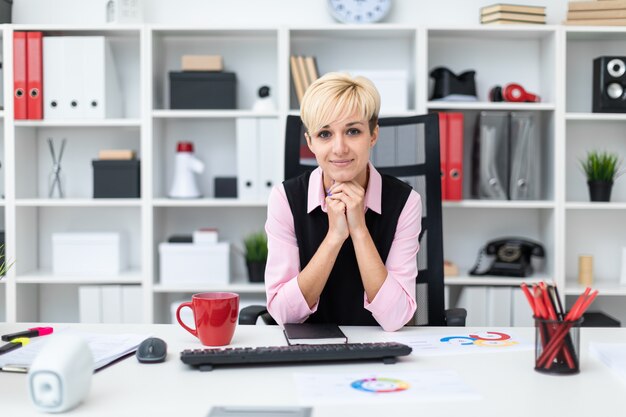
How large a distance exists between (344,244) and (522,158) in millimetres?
1676

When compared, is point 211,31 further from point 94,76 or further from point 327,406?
point 327,406

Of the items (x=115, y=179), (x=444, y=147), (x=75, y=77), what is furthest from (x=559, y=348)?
(x=75, y=77)

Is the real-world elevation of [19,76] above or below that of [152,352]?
above

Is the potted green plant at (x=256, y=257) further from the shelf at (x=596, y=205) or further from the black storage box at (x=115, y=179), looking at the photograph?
the shelf at (x=596, y=205)

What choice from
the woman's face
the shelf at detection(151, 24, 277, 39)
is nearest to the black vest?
the woman's face

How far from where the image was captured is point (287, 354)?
1.20 meters

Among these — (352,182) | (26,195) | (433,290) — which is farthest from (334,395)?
(26,195)

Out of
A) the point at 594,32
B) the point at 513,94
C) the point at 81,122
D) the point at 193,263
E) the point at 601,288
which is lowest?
the point at 601,288

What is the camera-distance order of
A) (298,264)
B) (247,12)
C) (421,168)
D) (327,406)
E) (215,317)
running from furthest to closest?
(247,12) < (421,168) < (298,264) < (215,317) < (327,406)

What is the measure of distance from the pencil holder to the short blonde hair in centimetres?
66

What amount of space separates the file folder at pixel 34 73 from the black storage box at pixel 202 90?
590 mm

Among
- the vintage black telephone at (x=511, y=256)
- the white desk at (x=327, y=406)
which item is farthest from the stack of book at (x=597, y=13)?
the white desk at (x=327, y=406)

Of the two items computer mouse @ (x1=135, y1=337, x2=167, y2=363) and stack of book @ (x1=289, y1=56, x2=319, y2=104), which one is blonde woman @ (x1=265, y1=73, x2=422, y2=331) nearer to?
computer mouse @ (x1=135, y1=337, x2=167, y2=363)

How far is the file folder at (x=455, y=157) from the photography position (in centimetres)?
312
